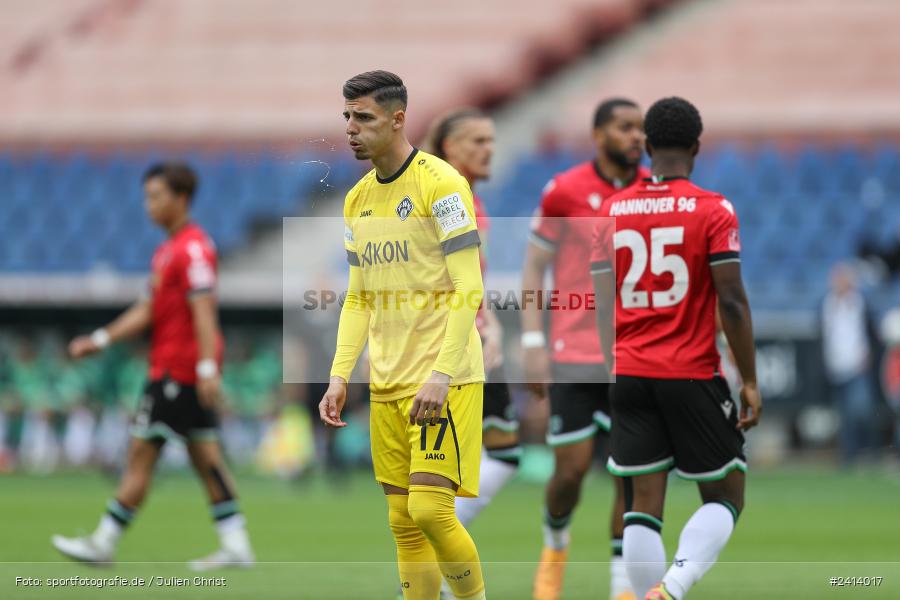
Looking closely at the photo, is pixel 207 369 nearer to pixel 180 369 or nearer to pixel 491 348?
pixel 180 369

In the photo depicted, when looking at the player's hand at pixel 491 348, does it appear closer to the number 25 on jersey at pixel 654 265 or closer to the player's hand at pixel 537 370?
the player's hand at pixel 537 370

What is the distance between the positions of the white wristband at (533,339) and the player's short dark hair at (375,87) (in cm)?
221

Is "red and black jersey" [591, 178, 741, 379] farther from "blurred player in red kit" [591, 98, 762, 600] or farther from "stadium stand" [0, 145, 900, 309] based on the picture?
"stadium stand" [0, 145, 900, 309]

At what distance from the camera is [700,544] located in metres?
5.56

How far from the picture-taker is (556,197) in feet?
24.2

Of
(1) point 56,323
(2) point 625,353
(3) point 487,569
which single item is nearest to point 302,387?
(1) point 56,323

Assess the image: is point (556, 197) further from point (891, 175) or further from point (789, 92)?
point (789, 92)

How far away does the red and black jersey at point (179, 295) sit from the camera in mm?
8633

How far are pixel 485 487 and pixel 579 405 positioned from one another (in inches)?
25.7

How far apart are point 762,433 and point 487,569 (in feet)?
31.9

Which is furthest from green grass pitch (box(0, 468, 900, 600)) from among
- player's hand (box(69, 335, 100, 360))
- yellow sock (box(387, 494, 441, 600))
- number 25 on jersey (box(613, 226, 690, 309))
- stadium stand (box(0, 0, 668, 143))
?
stadium stand (box(0, 0, 668, 143))

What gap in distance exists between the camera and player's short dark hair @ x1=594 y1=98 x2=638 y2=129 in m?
7.21

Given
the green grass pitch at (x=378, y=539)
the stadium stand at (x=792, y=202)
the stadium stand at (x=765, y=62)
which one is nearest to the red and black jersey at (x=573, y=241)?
the green grass pitch at (x=378, y=539)

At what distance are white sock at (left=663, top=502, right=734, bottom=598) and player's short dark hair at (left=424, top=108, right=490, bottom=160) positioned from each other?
8.63 feet
